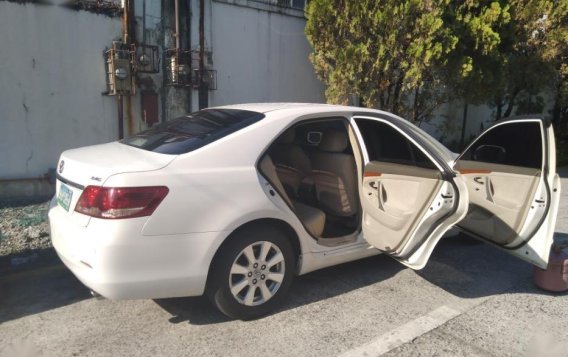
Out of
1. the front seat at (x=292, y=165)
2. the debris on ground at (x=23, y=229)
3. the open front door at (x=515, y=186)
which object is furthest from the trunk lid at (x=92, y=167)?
the open front door at (x=515, y=186)

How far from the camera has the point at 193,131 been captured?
333cm

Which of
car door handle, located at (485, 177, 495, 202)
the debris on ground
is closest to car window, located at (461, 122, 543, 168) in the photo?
car door handle, located at (485, 177, 495, 202)

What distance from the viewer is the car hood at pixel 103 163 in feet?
8.97

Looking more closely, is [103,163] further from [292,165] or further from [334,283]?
[334,283]

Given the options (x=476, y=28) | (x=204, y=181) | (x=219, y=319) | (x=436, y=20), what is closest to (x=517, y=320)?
(x=219, y=319)

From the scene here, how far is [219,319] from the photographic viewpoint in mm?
3164

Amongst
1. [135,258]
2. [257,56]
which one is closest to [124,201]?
[135,258]

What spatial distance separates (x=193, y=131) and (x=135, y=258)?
1083 mm

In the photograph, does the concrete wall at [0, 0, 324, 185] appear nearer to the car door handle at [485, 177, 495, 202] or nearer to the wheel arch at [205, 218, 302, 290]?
the wheel arch at [205, 218, 302, 290]

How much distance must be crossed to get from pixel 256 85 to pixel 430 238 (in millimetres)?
5657

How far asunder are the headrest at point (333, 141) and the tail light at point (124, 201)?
182 cm

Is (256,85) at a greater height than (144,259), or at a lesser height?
greater

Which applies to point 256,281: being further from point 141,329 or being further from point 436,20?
point 436,20

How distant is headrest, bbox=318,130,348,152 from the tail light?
5.96 ft
